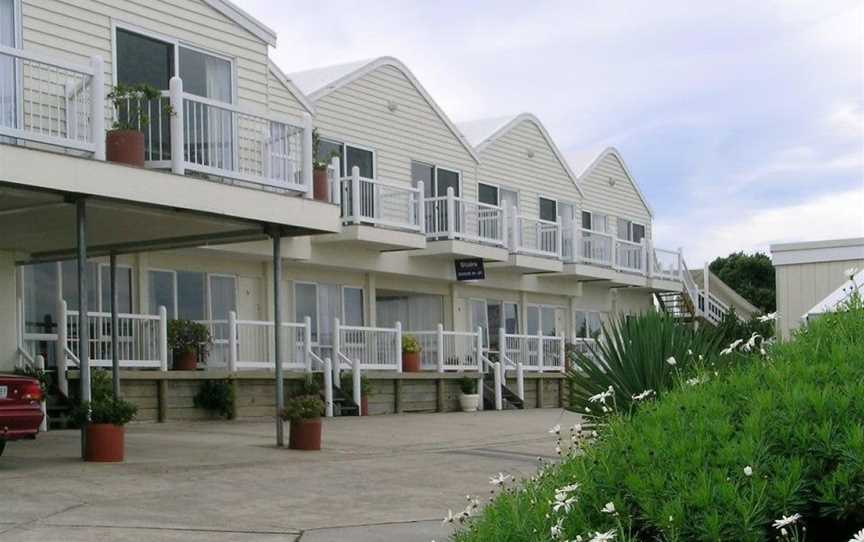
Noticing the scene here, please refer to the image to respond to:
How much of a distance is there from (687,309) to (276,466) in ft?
91.4

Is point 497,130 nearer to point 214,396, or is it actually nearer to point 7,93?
point 214,396

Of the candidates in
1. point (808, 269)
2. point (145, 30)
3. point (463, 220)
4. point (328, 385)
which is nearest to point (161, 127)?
point (145, 30)

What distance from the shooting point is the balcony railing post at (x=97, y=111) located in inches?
498

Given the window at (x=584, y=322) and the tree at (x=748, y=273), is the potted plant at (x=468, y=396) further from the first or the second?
the tree at (x=748, y=273)

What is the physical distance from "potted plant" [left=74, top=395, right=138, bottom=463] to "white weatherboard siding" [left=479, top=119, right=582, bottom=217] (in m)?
19.8

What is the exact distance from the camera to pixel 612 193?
39.4 m

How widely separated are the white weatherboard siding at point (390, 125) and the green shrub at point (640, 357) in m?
17.8

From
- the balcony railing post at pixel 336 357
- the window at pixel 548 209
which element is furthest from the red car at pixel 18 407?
the window at pixel 548 209

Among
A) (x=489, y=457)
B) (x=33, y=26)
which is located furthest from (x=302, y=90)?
(x=489, y=457)

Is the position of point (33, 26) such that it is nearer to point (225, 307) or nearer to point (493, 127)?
point (225, 307)

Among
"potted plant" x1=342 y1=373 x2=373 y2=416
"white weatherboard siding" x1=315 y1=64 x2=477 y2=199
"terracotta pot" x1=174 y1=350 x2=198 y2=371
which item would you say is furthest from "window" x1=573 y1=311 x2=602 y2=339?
"terracotta pot" x1=174 y1=350 x2=198 y2=371

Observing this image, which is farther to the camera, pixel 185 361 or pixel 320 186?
pixel 185 361

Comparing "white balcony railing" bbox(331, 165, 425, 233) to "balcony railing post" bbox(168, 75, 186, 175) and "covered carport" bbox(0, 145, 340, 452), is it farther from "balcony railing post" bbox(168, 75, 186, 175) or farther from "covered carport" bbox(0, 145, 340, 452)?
"balcony railing post" bbox(168, 75, 186, 175)

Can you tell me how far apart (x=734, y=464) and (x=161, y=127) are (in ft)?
39.2
